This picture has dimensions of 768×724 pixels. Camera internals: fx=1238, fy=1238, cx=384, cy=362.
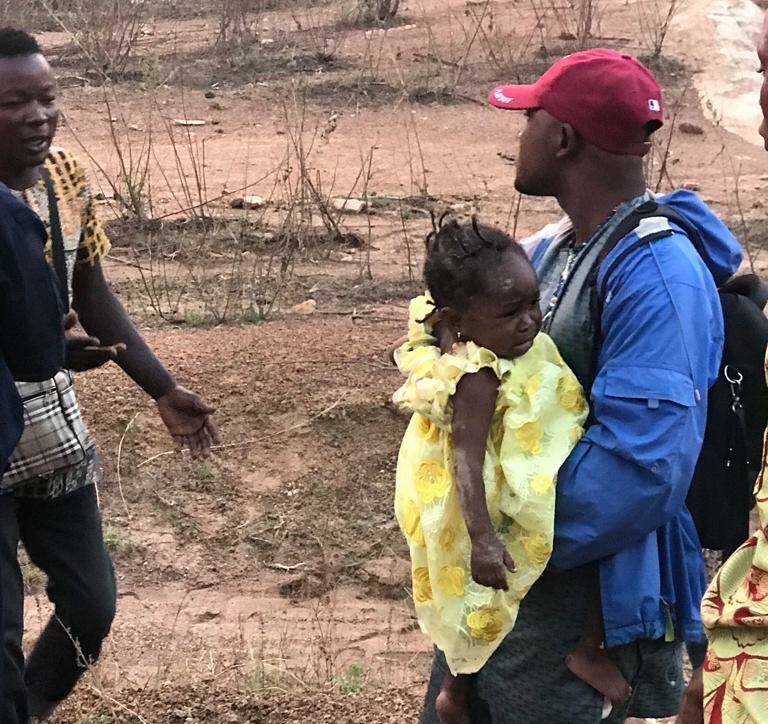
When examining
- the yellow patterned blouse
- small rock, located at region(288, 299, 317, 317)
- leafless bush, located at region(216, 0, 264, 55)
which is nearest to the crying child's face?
the yellow patterned blouse

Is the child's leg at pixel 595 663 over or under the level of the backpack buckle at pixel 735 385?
under

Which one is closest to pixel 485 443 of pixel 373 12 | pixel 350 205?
pixel 350 205

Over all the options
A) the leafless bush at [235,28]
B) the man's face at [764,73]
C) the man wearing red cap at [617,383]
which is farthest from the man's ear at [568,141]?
the leafless bush at [235,28]

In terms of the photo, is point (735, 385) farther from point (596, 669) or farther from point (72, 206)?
point (72, 206)

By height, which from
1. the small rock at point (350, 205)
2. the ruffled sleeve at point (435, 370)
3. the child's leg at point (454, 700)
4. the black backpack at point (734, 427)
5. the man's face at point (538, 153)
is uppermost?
the man's face at point (538, 153)

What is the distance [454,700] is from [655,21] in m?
12.4

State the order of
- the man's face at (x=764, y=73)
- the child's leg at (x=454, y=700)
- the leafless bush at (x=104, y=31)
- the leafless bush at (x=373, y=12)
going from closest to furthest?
the man's face at (x=764, y=73) → the child's leg at (x=454, y=700) → the leafless bush at (x=104, y=31) → the leafless bush at (x=373, y=12)

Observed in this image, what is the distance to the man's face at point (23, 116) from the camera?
2730 mm

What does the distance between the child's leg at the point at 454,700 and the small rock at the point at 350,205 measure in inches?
258

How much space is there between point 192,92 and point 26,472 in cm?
1000

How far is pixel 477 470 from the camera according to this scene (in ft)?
6.58

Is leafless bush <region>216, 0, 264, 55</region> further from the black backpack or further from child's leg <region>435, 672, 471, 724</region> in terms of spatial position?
child's leg <region>435, 672, 471, 724</region>

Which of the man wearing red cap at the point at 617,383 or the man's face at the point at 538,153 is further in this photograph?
the man's face at the point at 538,153

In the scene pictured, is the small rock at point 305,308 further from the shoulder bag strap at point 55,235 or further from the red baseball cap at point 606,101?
the red baseball cap at point 606,101
